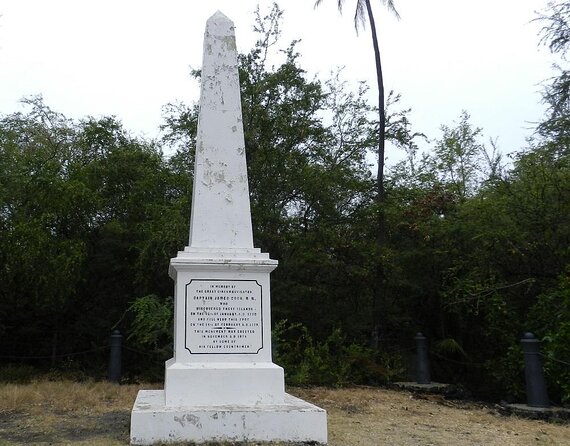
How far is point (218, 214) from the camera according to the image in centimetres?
717

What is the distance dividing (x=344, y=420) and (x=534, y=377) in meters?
3.57

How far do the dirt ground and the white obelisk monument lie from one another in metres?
0.51

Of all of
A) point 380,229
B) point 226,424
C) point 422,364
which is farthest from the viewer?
point 380,229

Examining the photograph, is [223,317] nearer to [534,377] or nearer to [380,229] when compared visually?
[534,377]

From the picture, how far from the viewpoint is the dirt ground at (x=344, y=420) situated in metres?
6.40

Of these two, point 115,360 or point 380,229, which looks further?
point 380,229

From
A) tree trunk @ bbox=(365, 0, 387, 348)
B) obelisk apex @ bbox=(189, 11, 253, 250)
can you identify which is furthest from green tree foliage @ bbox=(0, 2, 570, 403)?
obelisk apex @ bbox=(189, 11, 253, 250)

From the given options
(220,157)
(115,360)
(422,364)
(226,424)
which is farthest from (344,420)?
(115,360)

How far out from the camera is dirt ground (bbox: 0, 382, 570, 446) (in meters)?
6.40

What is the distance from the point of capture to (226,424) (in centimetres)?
600

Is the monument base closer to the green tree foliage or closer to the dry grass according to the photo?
the dry grass

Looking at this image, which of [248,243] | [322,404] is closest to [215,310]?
[248,243]

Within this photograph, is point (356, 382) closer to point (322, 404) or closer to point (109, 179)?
point (322, 404)

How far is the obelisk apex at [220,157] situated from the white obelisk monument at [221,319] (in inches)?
0.5
